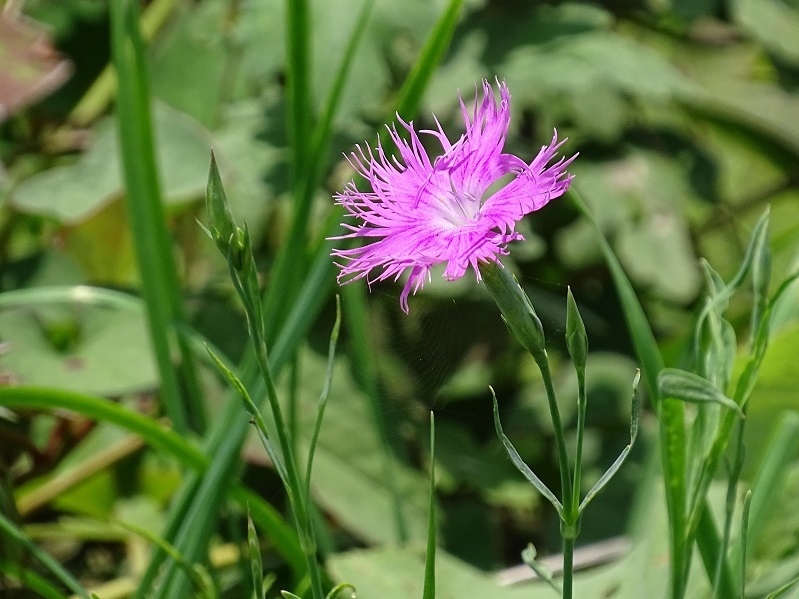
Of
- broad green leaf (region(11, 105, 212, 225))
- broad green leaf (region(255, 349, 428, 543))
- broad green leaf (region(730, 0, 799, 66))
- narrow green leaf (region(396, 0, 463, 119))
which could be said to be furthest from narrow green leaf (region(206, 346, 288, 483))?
broad green leaf (region(730, 0, 799, 66))

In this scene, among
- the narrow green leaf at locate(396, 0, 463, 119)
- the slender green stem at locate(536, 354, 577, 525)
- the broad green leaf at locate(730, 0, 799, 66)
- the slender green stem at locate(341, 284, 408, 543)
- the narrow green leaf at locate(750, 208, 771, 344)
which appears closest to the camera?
the slender green stem at locate(536, 354, 577, 525)

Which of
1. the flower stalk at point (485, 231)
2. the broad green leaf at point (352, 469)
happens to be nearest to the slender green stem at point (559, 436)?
the flower stalk at point (485, 231)

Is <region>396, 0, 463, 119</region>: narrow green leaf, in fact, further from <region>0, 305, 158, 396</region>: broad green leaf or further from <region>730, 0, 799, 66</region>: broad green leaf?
<region>730, 0, 799, 66</region>: broad green leaf

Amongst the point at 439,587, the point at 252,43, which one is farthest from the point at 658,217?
the point at 439,587

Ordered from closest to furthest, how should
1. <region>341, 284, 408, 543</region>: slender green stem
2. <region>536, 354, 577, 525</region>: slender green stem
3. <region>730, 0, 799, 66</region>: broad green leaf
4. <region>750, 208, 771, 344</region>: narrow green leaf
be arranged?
1. <region>536, 354, 577, 525</region>: slender green stem
2. <region>750, 208, 771, 344</region>: narrow green leaf
3. <region>341, 284, 408, 543</region>: slender green stem
4. <region>730, 0, 799, 66</region>: broad green leaf

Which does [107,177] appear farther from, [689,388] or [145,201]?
[689,388]

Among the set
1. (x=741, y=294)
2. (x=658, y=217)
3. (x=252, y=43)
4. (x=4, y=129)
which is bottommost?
(x=741, y=294)

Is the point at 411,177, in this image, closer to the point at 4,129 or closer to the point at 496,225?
the point at 496,225
